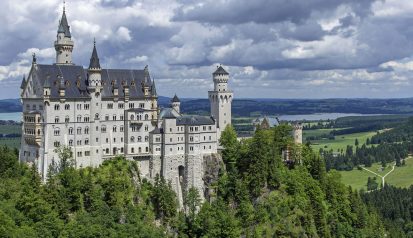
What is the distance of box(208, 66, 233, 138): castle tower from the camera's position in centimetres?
12850

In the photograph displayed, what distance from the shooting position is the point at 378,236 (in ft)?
431

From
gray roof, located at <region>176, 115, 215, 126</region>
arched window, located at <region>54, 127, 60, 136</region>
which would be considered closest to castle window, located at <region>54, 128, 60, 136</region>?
arched window, located at <region>54, 127, 60, 136</region>

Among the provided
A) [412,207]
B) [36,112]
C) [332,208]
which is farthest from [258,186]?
[412,207]

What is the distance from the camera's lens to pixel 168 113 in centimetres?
11900

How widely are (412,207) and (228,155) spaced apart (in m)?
101

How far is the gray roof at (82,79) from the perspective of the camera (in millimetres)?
108625

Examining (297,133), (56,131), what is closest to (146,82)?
(56,131)

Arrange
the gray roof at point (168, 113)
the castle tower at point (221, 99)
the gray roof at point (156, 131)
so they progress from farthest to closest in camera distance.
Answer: the castle tower at point (221, 99) < the gray roof at point (168, 113) < the gray roof at point (156, 131)

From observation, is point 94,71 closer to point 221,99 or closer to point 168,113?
point 168,113

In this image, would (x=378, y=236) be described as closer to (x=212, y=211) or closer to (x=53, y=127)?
(x=212, y=211)

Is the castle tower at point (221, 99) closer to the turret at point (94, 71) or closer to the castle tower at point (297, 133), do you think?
the castle tower at point (297, 133)

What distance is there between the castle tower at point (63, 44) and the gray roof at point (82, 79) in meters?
7.21

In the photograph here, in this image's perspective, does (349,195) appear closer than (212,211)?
No

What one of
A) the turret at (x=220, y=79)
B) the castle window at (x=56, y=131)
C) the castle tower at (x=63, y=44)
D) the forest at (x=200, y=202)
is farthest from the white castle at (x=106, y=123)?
the turret at (x=220, y=79)
